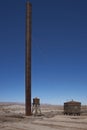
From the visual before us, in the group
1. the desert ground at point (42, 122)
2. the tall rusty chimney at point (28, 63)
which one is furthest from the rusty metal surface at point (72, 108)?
the desert ground at point (42, 122)

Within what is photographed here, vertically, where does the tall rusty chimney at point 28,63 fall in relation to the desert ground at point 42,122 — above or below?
above

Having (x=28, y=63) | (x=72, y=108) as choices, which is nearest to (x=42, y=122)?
(x=28, y=63)

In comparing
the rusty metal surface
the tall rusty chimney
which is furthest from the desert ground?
the rusty metal surface

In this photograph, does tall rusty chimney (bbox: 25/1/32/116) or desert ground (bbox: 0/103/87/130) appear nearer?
desert ground (bbox: 0/103/87/130)

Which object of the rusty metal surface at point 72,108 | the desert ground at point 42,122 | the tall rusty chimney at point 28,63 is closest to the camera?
the desert ground at point 42,122

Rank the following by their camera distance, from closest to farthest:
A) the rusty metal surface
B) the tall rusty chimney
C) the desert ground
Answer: the desert ground
the tall rusty chimney
the rusty metal surface

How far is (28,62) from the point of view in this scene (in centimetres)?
3925

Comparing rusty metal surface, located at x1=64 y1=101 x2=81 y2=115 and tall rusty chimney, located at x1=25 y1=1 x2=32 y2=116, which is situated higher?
tall rusty chimney, located at x1=25 y1=1 x2=32 y2=116

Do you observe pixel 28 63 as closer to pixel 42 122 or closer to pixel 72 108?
pixel 72 108

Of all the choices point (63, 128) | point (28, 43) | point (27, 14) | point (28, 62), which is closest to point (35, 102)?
point (28, 62)

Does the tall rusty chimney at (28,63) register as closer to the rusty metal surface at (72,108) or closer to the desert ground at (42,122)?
the desert ground at (42,122)

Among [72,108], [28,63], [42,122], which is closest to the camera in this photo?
[42,122]

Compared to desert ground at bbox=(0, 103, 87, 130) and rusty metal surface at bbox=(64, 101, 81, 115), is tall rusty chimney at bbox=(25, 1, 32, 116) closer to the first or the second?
desert ground at bbox=(0, 103, 87, 130)

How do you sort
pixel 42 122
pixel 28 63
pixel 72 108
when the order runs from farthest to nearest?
pixel 72 108
pixel 28 63
pixel 42 122
